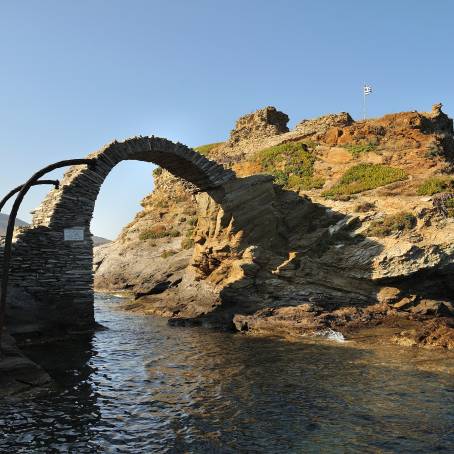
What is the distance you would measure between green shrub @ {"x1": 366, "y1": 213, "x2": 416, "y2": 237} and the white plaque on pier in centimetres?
1507

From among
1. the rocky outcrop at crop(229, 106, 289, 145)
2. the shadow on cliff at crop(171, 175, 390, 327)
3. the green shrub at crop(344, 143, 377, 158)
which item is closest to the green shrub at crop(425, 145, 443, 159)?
the green shrub at crop(344, 143, 377, 158)

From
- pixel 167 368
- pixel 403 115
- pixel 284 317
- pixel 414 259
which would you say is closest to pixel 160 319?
pixel 284 317

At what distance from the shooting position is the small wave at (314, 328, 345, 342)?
19.1 m

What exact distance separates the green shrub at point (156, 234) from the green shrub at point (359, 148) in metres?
16.9

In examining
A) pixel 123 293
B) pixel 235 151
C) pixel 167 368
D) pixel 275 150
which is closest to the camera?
pixel 167 368

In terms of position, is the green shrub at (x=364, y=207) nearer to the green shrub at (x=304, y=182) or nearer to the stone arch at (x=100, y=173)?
the green shrub at (x=304, y=182)

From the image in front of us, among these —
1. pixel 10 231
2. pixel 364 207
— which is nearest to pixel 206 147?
pixel 364 207

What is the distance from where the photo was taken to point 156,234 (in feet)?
136

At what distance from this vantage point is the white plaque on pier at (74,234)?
20.3m

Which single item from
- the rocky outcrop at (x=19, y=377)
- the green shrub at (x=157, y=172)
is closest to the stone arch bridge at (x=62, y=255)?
the rocky outcrop at (x=19, y=377)

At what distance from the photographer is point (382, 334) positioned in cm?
1914

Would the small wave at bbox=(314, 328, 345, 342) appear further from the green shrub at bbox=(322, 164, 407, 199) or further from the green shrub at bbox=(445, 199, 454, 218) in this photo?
the green shrub at bbox=(322, 164, 407, 199)

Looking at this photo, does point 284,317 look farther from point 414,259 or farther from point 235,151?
point 235,151

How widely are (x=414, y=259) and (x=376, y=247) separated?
6.68 ft
